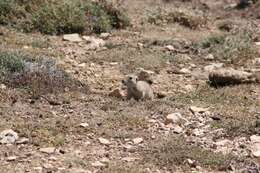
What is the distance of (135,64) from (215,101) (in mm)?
2313

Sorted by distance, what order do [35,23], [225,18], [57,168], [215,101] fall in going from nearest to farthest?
[57,168]
[215,101]
[35,23]
[225,18]

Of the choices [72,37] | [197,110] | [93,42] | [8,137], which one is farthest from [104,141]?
[72,37]

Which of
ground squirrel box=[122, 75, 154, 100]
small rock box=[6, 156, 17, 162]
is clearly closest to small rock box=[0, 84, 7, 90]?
ground squirrel box=[122, 75, 154, 100]

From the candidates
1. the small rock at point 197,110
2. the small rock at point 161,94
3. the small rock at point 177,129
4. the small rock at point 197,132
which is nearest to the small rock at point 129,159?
the small rock at point 177,129

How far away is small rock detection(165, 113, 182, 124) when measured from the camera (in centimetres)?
963

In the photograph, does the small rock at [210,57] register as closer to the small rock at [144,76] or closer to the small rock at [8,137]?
the small rock at [144,76]

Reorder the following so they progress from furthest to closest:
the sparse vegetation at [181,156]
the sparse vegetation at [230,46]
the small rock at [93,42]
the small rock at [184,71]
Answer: the small rock at [93,42]
the sparse vegetation at [230,46]
the small rock at [184,71]
the sparse vegetation at [181,156]

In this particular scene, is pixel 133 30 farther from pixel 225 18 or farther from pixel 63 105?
pixel 63 105

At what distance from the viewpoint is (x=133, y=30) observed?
→ 50.3 feet

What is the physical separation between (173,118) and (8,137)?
97.3 inches

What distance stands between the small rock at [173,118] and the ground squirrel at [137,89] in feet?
3.04

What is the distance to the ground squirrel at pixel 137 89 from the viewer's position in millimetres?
10516

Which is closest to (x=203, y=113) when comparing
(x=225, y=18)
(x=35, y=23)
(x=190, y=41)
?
(x=190, y=41)

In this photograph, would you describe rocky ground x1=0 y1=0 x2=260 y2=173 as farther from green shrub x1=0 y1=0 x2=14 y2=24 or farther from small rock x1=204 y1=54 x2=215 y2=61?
green shrub x1=0 y1=0 x2=14 y2=24
